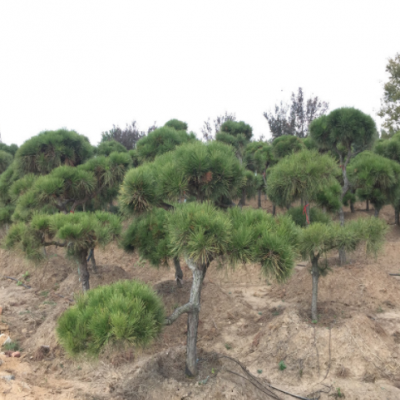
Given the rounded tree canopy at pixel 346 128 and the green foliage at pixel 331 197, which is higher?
the rounded tree canopy at pixel 346 128

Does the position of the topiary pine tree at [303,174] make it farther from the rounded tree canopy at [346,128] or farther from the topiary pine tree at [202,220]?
the rounded tree canopy at [346,128]

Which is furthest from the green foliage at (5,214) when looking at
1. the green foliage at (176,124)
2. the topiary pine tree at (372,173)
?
the topiary pine tree at (372,173)

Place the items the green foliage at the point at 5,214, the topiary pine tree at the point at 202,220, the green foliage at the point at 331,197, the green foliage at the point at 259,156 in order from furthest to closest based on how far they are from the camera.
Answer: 1. the green foliage at the point at 259,156
2. the green foliage at the point at 5,214
3. the green foliage at the point at 331,197
4. the topiary pine tree at the point at 202,220

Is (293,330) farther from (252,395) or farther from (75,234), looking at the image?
(75,234)

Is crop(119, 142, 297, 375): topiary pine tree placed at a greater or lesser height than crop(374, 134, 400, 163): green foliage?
lesser

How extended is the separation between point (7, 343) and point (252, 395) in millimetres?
4772

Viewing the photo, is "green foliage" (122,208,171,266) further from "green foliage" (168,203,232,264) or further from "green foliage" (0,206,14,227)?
"green foliage" (0,206,14,227)

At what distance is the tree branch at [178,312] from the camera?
13.0ft

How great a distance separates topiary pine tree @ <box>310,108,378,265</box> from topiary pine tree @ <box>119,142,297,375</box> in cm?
409

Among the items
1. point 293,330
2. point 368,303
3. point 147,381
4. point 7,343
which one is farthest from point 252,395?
point 7,343

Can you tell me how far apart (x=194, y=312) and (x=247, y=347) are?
2.19 metres

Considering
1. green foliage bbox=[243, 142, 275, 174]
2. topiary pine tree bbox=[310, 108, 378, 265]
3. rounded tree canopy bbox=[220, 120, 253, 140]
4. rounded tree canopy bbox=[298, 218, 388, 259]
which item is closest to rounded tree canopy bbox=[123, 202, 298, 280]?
rounded tree canopy bbox=[298, 218, 388, 259]

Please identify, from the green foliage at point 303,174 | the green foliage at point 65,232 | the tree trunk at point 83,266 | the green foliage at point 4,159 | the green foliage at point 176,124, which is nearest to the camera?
the green foliage at point 65,232

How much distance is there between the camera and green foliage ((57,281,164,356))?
→ 3068mm
